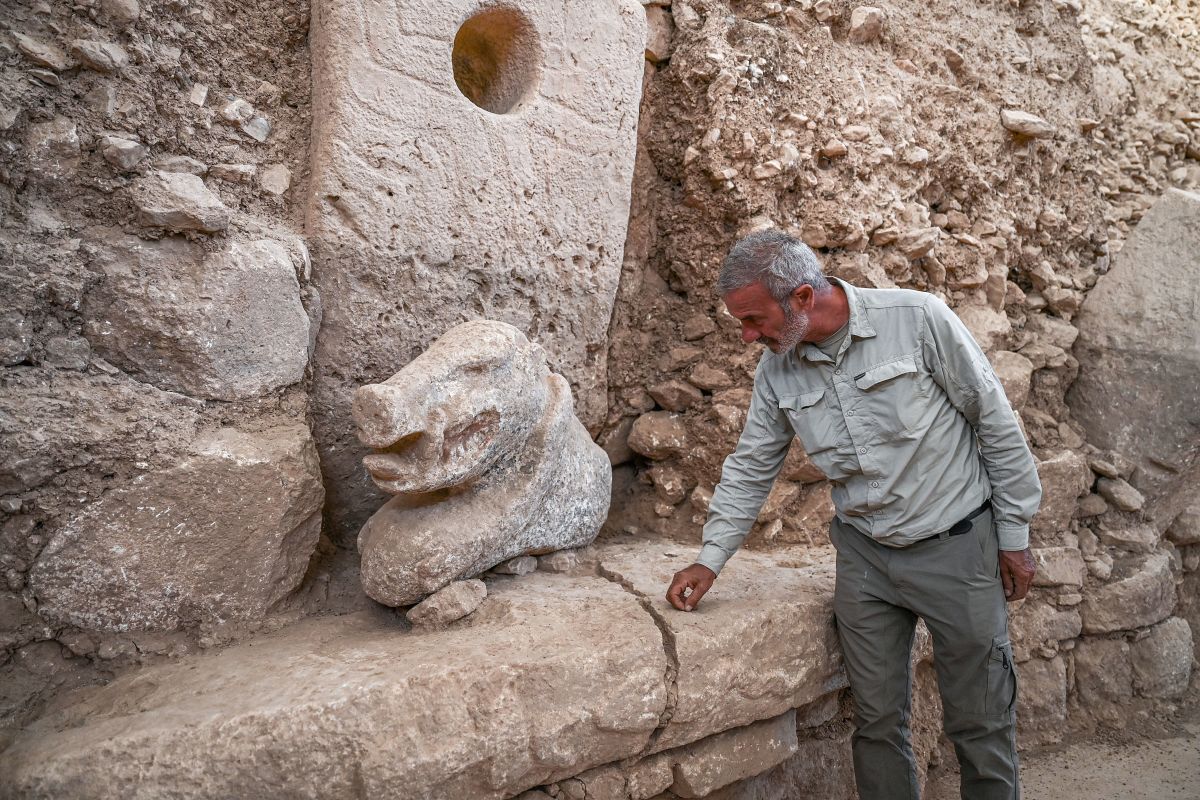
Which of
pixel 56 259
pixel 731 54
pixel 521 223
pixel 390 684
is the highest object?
pixel 731 54

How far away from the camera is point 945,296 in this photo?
3088 mm

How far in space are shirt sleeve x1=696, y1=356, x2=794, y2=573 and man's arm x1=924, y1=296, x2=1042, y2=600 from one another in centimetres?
43

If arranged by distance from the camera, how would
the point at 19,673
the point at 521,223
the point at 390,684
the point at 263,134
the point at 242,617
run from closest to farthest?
the point at 390,684
the point at 19,673
the point at 242,617
the point at 263,134
the point at 521,223

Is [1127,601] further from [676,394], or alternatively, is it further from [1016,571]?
[676,394]

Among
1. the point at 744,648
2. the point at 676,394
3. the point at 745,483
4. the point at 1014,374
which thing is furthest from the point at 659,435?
the point at 1014,374

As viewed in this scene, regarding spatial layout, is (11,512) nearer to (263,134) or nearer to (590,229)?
(263,134)

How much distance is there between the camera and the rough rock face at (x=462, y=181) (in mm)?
2193

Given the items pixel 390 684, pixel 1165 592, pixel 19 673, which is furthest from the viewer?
pixel 1165 592

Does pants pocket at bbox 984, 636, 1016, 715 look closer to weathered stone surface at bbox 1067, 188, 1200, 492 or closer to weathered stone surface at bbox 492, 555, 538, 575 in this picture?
weathered stone surface at bbox 492, 555, 538, 575

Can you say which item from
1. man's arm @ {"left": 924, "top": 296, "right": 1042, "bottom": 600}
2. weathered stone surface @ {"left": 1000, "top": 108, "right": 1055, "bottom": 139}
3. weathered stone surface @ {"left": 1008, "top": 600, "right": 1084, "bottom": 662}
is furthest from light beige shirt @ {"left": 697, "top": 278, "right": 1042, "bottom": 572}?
weathered stone surface @ {"left": 1000, "top": 108, "right": 1055, "bottom": 139}

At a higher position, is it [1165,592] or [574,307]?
[574,307]

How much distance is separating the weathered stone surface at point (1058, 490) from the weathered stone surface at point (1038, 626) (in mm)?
287

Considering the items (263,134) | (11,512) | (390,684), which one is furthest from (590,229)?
(11,512)

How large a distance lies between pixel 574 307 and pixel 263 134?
1.06m
